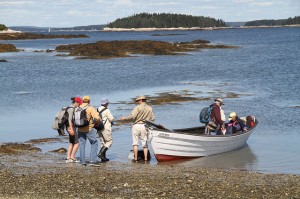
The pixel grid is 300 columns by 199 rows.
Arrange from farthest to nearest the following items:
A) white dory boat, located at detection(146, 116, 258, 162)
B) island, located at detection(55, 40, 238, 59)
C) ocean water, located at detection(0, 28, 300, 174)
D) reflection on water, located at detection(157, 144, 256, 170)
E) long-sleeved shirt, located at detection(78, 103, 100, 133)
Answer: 1. island, located at detection(55, 40, 238, 59)
2. ocean water, located at detection(0, 28, 300, 174)
3. reflection on water, located at detection(157, 144, 256, 170)
4. white dory boat, located at detection(146, 116, 258, 162)
5. long-sleeved shirt, located at detection(78, 103, 100, 133)

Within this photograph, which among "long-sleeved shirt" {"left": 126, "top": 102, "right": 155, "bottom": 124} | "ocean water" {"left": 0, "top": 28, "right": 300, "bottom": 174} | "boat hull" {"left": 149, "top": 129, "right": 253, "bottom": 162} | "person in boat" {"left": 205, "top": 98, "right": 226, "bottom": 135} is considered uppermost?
"long-sleeved shirt" {"left": 126, "top": 102, "right": 155, "bottom": 124}

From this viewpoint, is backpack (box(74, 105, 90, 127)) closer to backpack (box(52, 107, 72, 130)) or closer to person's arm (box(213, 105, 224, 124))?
backpack (box(52, 107, 72, 130))

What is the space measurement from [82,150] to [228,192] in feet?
15.5

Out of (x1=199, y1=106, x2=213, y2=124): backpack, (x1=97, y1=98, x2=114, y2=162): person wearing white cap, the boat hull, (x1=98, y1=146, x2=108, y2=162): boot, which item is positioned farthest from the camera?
(x1=199, y1=106, x2=213, y2=124): backpack

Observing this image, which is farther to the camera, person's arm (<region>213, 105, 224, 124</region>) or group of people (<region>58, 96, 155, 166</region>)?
person's arm (<region>213, 105, 224, 124</region>)

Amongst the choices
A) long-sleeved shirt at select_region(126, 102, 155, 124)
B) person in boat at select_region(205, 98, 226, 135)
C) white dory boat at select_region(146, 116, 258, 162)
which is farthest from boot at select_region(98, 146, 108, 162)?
person in boat at select_region(205, 98, 226, 135)

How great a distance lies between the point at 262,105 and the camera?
29.9m

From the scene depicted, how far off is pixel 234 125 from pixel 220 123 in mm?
1223

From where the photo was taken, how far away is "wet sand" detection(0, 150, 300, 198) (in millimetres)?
11672

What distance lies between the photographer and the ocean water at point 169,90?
62.1 feet

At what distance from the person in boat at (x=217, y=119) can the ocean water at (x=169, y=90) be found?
811 mm

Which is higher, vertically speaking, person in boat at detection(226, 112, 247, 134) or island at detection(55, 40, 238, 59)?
person in boat at detection(226, 112, 247, 134)

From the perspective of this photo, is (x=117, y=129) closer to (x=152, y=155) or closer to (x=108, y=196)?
(x=152, y=155)

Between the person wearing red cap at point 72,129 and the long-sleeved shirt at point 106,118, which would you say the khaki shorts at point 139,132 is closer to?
the long-sleeved shirt at point 106,118
